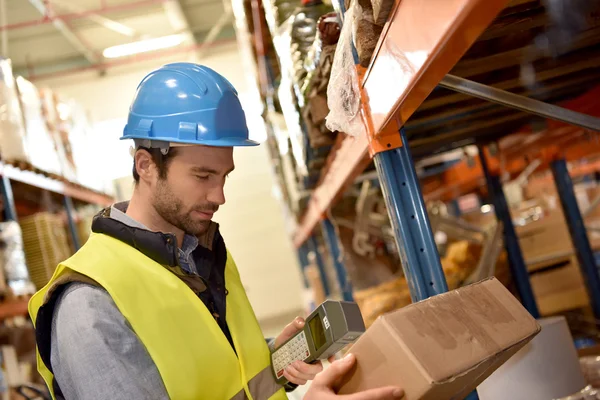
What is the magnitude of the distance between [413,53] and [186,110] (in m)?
0.87

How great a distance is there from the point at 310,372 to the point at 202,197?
2.20 ft

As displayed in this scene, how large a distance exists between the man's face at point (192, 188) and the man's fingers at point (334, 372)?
808mm

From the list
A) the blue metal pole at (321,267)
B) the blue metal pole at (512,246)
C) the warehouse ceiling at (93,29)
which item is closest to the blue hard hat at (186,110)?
the blue metal pole at (512,246)

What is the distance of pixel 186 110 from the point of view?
2.24 m

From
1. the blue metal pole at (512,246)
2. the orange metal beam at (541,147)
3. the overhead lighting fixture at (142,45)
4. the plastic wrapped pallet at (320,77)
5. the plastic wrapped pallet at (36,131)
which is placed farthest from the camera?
the overhead lighting fixture at (142,45)

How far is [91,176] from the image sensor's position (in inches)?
374

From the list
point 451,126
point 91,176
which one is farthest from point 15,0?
point 451,126

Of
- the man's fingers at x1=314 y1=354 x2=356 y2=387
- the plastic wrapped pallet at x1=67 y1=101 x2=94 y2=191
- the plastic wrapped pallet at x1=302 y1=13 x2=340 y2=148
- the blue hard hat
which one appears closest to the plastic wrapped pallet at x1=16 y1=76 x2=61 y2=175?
the plastic wrapped pallet at x1=67 y1=101 x2=94 y2=191

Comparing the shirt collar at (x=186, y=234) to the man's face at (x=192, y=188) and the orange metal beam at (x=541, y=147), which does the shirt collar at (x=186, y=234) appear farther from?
the orange metal beam at (x=541, y=147)

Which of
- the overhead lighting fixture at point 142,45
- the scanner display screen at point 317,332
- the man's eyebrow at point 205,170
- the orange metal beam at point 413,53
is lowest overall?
the scanner display screen at point 317,332

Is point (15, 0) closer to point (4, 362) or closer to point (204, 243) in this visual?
point (4, 362)

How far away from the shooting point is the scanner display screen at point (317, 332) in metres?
1.84

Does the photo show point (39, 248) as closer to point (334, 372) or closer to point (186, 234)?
point (186, 234)

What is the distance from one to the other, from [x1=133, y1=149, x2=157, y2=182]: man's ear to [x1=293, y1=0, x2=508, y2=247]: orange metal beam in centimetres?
79
